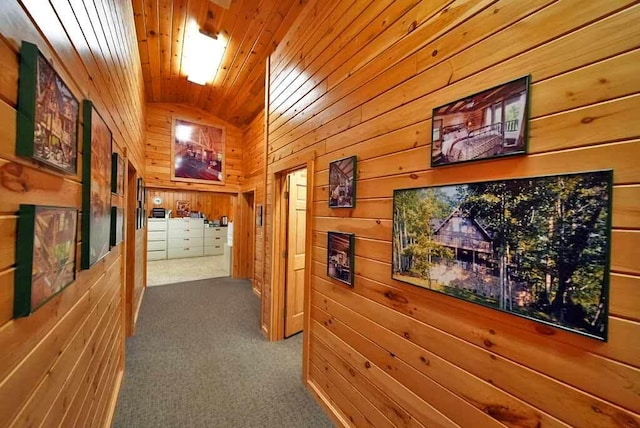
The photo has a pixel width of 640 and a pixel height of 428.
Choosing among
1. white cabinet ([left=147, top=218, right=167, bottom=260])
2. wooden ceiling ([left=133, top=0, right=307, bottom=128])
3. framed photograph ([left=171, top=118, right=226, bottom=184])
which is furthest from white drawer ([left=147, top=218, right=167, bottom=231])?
wooden ceiling ([left=133, top=0, right=307, bottom=128])

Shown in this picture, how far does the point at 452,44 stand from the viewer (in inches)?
45.4

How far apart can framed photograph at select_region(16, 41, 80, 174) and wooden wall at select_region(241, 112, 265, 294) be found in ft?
11.7

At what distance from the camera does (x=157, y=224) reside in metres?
7.70

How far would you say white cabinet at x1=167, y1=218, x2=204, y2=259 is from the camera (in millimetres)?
7906

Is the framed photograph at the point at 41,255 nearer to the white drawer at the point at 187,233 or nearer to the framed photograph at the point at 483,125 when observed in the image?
the framed photograph at the point at 483,125

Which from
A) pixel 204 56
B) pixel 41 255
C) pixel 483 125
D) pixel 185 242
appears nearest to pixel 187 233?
pixel 185 242

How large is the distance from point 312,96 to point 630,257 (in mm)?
2126

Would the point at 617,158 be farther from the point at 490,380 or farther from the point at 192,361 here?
the point at 192,361

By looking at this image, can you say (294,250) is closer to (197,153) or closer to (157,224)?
(197,153)

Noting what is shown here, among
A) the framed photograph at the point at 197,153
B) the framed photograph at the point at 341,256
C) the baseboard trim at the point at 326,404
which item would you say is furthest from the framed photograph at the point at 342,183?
the framed photograph at the point at 197,153

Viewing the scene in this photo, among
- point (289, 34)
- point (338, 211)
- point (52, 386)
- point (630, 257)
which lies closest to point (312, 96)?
point (289, 34)

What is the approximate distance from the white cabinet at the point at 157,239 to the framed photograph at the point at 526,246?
837 cm

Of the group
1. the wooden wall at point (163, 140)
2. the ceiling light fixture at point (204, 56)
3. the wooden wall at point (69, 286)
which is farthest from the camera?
the wooden wall at point (163, 140)

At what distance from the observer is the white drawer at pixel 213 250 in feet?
27.9
